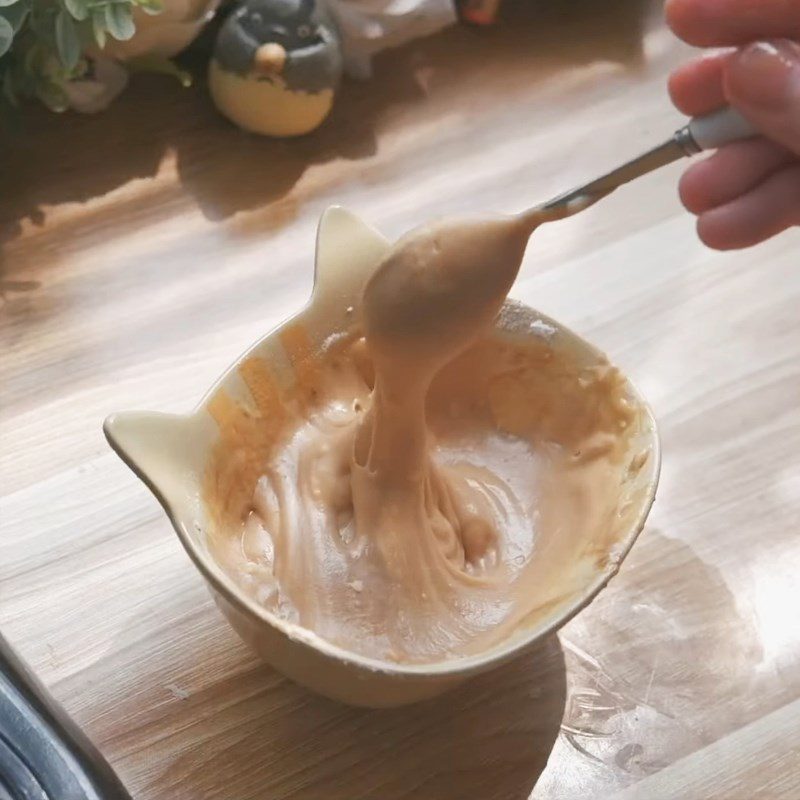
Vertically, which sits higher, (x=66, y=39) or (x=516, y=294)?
(x=66, y=39)

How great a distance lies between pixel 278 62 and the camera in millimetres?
814

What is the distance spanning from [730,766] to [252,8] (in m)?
0.66

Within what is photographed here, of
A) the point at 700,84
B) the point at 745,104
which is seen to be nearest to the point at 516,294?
the point at 700,84

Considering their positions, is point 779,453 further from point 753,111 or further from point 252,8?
point 252,8

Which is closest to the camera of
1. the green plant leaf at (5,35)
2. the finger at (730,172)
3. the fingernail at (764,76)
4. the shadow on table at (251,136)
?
the fingernail at (764,76)

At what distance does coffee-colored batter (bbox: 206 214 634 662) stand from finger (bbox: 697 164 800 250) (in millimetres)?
94

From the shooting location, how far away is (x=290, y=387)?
59 centimetres

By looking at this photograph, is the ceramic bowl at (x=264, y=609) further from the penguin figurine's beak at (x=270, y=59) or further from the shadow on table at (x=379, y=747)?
the penguin figurine's beak at (x=270, y=59)

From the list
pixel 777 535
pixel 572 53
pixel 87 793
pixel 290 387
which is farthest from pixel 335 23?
pixel 87 793

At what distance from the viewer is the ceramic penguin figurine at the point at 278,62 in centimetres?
83

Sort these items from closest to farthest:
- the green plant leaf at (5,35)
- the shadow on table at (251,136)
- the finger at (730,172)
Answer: the finger at (730,172), the green plant leaf at (5,35), the shadow on table at (251,136)

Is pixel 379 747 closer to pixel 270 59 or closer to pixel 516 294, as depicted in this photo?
pixel 516 294

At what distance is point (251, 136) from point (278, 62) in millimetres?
87

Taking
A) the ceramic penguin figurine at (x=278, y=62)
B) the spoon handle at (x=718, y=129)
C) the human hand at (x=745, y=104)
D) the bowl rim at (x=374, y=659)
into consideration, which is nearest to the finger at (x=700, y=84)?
the human hand at (x=745, y=104)
